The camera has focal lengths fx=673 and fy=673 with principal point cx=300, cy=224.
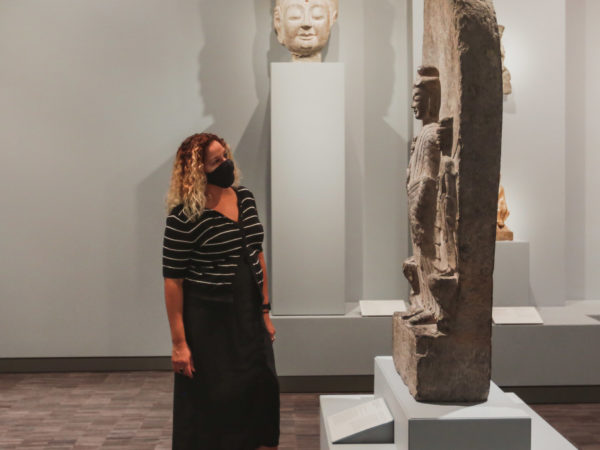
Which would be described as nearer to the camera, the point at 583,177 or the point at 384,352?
the point at 384,352

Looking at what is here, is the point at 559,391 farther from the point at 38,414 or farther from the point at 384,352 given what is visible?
the point at 38,414

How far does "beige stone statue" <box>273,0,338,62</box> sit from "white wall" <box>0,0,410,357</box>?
473 mm

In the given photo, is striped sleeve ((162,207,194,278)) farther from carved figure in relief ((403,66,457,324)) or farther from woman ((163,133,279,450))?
carved figure in relief ((403,66,457,324))

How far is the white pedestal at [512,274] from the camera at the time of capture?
505 centimetres

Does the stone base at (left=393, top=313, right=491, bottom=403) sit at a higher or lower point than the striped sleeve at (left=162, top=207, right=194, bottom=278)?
lower

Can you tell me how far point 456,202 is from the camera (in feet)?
8.73

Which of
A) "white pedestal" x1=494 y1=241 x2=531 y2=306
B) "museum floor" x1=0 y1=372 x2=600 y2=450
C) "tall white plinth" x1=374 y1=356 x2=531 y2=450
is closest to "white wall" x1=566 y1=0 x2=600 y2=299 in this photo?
"white pedestal" x1=494 y1=241 x2=531 y2=306

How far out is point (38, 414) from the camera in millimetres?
4578

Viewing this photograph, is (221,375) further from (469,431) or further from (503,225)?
(503,225)

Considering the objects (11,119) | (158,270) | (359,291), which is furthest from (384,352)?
(11,119)

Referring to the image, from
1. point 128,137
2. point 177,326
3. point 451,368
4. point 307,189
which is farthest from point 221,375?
point 128,137

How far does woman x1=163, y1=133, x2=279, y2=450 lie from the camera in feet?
9.42

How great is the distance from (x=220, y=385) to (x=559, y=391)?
2.91 metres

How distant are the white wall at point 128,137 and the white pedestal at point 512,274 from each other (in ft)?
3.25
